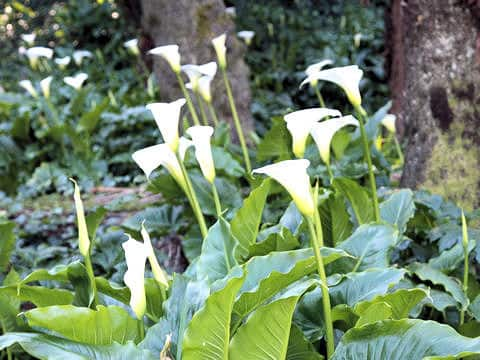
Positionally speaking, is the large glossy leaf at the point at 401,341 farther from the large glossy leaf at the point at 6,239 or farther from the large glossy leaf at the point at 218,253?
the large glossy leaf at the point at 6,239

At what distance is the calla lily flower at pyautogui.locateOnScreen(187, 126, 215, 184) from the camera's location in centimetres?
167

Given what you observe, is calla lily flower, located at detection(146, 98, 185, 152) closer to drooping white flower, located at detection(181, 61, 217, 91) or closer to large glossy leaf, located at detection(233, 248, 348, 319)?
large glossy leaf, located at detection(233, 248, 348, 319)

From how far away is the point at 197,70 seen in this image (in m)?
2.26

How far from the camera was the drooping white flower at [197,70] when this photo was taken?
2.21m

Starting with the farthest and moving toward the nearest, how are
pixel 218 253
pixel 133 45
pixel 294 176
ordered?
1. pixel 133 45
2. pixel 218 253
3. pixel 294 176

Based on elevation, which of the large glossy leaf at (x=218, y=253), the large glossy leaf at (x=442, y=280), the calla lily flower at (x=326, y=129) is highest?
the calla lily flower at (x=326, y=129)

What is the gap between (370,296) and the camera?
157 centimetres

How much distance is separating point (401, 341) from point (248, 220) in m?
0.65

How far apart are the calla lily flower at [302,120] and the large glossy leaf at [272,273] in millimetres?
260

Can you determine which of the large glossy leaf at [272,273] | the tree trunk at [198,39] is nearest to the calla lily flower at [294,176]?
the large glossy leaf at [272,273]

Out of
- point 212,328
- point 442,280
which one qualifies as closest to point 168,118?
point 212,328

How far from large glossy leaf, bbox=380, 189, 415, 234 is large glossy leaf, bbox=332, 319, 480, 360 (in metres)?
0.73

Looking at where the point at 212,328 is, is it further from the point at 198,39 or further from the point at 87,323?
the point at 198,39

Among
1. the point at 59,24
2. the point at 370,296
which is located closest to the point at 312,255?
the point at 370,296
